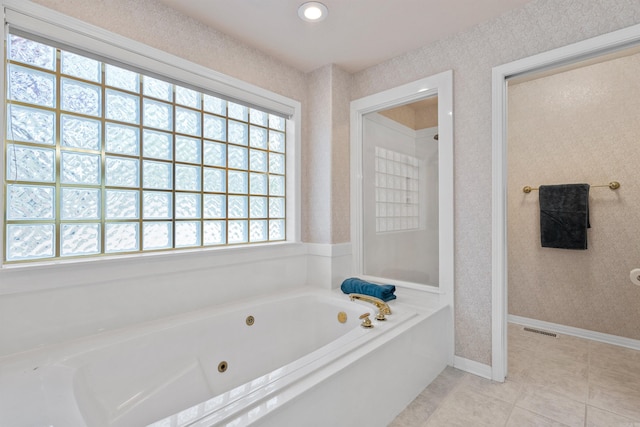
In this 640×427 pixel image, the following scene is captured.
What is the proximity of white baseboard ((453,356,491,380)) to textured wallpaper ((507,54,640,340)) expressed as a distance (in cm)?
130

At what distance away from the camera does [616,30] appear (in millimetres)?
1562

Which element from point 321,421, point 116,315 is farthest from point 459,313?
point 116,315

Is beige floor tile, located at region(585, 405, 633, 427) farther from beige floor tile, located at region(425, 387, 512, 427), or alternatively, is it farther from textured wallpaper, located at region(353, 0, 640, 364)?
textured wallpaper, located at region(353, 0, 640, 364)

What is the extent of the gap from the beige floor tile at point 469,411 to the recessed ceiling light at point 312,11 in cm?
228

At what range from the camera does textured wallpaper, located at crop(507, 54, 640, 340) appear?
7.96 feet

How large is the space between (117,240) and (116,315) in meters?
0.39

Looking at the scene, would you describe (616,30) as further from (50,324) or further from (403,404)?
(50,324)

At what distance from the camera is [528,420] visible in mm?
1557

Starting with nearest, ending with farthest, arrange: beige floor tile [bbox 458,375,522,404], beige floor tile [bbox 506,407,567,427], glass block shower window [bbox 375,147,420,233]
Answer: beige floor tile [bbox 506,407,567,427]
beige floor tile [bbox 458,375,522,404]
glass block shower window [bbox 375,147,420,233]

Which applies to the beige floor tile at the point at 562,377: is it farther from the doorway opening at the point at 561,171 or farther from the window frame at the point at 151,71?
the window frame at the point at 151,71

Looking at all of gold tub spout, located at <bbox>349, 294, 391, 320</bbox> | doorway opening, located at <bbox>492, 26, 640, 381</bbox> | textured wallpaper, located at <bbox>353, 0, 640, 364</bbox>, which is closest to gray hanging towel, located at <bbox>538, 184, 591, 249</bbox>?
doorway opening, located at <bbox>492, 26, 640, 381</bbox>

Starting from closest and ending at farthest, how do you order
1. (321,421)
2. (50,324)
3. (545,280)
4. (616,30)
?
(321,421)
(50,324)
(616,30)
(545,280)

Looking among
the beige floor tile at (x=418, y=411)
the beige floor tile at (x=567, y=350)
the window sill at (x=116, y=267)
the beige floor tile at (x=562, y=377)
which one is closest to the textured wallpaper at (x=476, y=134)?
the beige floor tile at (x=562, y=377)

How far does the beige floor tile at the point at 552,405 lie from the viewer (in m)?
1.57
